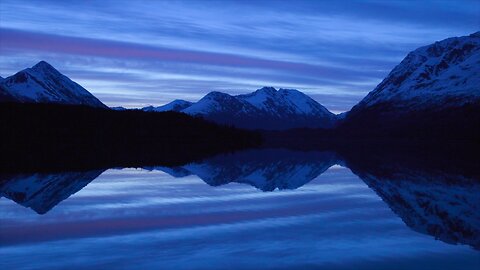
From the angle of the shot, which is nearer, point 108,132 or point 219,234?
point 219,234

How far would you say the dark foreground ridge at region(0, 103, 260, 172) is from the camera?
76.1 m

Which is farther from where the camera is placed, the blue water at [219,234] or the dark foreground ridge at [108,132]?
the dark foreground ridge at [108,132]

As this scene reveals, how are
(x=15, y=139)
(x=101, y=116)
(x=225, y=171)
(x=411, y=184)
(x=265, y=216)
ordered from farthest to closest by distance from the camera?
1. (x=101, y=116)
2. (x=15, y=139)
3. (x=225, y=171)
4. (x=411, y=184)
5. (x=265, y=216)

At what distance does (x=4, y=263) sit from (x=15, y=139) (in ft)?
233

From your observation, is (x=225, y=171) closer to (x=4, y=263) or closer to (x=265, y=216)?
(x=265, y=216)

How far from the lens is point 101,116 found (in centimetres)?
→ 11575

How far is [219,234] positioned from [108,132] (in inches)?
3699

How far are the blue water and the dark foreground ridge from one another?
137 ft

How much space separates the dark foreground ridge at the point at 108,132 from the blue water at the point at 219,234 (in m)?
41.9

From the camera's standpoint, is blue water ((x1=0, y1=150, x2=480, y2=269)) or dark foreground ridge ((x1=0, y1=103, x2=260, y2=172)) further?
dark foreground ridge ((x1=0, y1=103, x2=260, y2=172))

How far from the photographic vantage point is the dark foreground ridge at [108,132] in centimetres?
7612

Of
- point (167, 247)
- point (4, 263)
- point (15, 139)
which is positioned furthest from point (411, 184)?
point (15, 139)

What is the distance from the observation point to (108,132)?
356 feet

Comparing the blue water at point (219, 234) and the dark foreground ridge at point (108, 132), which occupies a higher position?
the dark foreground ridge at point (108, 132)
